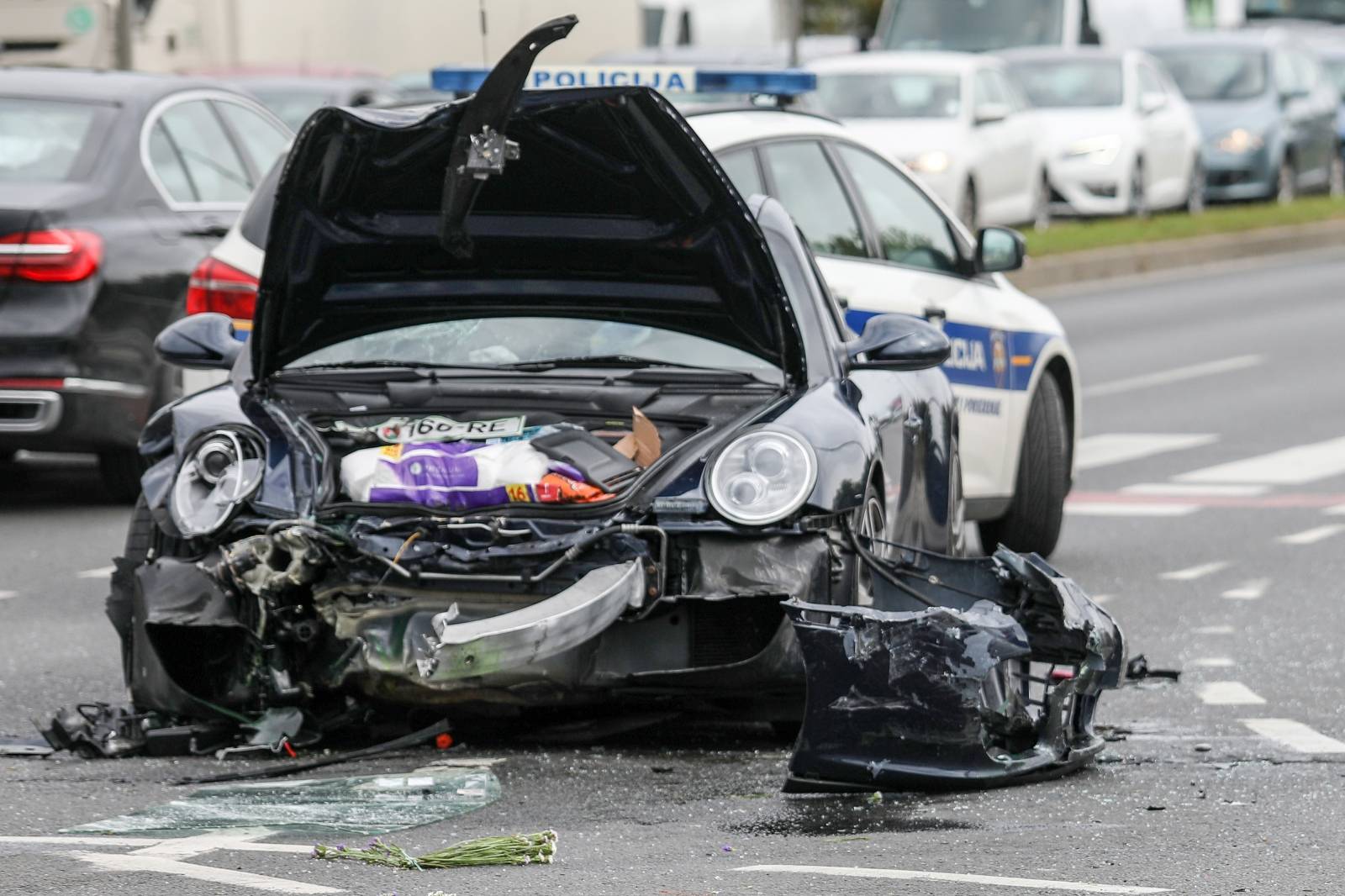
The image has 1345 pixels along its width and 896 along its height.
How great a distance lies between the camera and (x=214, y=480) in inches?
266

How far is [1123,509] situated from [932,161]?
1085 cm

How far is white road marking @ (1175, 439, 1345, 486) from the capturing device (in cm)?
1305

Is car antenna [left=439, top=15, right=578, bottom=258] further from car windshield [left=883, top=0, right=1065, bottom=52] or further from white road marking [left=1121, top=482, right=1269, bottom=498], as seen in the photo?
car windshield [left=883, top=0, right=1065, bottom=52]

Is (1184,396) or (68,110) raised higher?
(68,110)

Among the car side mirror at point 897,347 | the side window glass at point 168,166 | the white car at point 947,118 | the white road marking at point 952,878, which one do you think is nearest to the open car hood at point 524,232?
the car side mirror at point 897,347

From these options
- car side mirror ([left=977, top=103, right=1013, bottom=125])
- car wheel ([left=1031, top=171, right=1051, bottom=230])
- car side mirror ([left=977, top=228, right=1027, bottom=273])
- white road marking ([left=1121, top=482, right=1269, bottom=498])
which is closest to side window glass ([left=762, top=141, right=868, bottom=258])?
car side mirror ([left=977, top=228, right=1027, bottom=273])

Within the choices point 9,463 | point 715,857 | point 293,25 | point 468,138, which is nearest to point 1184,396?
point 9,463

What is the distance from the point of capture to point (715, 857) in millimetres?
5566

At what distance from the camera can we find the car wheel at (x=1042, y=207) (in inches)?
1021

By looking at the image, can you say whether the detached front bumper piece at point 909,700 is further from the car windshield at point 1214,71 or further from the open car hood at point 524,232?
the car windshield at point 1214,71

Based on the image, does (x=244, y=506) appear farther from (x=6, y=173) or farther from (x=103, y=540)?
(x=6, y=173)

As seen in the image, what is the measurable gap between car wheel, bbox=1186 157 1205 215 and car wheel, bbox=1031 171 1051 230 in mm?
3374

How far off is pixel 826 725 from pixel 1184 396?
10.9 m

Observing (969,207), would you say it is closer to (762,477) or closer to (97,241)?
(97,241)
